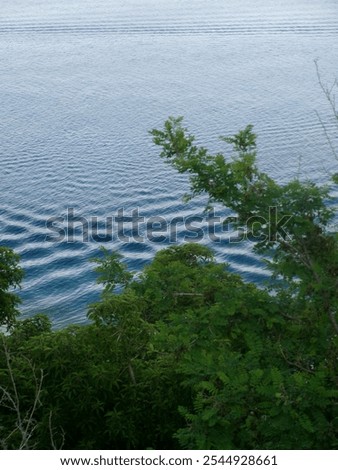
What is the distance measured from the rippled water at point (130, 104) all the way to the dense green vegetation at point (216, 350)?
882 centimetres

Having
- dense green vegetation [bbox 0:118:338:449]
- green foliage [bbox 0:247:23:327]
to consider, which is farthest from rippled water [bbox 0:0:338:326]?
dense green vegetation [bbox 0:118:338:449]

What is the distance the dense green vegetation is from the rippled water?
882 cm

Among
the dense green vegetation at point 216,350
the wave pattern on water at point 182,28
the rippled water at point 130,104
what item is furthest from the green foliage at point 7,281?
the wave pattern on water at point 182,28

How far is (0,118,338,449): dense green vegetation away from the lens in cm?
633

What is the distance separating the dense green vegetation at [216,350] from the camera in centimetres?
633

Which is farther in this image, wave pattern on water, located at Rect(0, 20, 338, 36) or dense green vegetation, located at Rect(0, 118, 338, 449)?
wave pattern on water, located at Rect(0, 20, 338, 36)

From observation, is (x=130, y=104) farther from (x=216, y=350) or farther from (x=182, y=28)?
(x=216, y=350)

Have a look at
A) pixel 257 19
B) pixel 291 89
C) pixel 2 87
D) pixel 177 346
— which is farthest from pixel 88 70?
pixel 177 346

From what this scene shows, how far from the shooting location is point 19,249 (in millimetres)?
21094

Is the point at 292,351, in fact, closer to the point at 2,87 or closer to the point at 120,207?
the point at 120,207

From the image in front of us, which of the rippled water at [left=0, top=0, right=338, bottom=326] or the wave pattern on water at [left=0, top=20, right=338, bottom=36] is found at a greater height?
the wave pattern on water at [left=0, top=20, right=338, bottom=36]

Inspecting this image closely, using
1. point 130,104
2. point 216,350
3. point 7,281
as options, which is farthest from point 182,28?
point 216,350

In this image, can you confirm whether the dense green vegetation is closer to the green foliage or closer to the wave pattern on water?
the green foliage

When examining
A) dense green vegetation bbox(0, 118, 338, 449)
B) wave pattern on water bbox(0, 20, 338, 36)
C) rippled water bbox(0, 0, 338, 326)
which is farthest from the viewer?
wave pattern on water bbox(0, 20, 338, 36)
